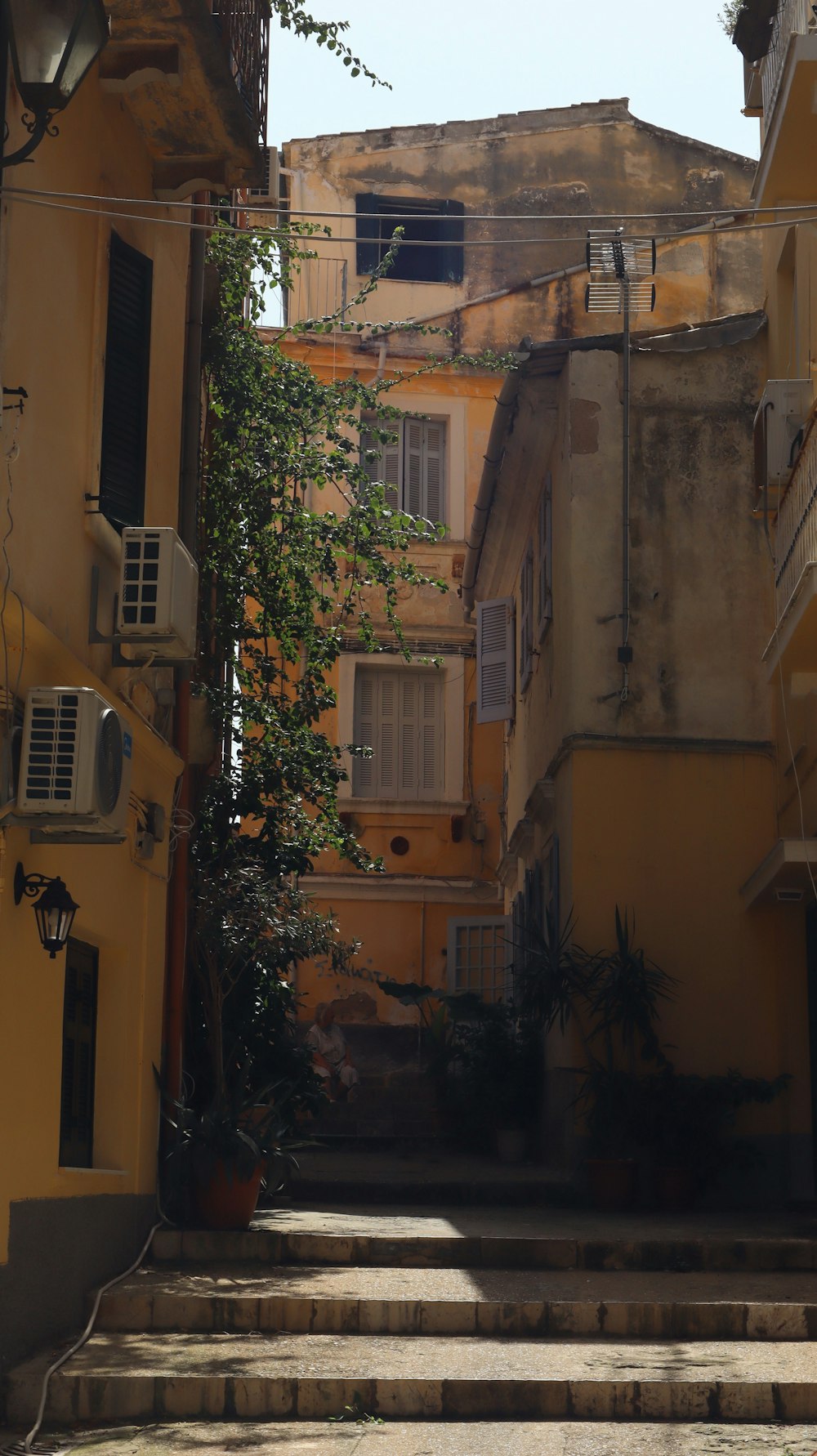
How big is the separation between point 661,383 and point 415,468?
10059 mm

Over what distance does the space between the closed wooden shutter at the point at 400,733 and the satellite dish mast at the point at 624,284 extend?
9.51 m

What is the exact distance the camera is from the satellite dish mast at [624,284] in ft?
45.2

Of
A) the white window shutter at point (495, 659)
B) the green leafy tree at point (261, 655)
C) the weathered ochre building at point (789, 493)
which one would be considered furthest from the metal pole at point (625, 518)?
the white window shutter at point (495, 659)

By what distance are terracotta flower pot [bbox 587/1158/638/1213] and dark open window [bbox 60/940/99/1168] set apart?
14.1 ft

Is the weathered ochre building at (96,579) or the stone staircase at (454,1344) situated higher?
the weathered ochre building at (96,579)

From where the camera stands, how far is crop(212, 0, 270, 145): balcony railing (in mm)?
9547

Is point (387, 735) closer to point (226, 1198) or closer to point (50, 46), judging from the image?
point (226, 1198)

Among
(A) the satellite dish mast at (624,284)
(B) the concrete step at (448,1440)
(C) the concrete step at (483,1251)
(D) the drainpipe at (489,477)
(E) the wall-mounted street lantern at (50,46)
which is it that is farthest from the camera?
(D) the drainpipe at (489,477)

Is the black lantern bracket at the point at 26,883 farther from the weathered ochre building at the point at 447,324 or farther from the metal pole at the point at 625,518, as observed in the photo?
the weathered ochre building at the point at 447,324

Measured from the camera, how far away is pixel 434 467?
23984 mm

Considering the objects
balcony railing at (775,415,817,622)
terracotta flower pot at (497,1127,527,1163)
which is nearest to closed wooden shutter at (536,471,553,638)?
balcony railing at (775,415,817,622)

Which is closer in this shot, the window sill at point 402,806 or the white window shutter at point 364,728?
the window sill at point 402,806

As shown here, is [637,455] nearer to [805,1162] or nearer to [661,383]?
[661,383]

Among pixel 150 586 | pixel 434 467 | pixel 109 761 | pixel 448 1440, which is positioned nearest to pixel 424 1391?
pixel 448 1440
